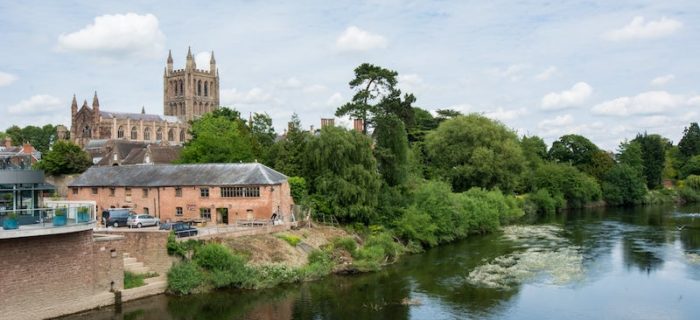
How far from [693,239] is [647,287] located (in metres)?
22.5

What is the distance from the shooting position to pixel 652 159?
372ft

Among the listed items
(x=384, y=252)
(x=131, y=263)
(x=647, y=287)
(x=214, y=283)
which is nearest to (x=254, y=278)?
(x=214, y=283)

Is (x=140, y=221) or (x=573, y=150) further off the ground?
(x=573, y=150)

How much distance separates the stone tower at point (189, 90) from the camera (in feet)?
509

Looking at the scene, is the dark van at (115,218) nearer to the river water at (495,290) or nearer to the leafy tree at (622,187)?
the river water at (495,290)

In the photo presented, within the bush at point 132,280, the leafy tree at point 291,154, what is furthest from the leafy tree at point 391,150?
the bush at point 132,280

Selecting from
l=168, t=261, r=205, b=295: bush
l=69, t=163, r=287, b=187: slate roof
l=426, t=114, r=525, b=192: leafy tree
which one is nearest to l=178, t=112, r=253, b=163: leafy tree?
l=69, t=163, r=287, b=187: slate roof

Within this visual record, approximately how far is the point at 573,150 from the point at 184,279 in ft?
297

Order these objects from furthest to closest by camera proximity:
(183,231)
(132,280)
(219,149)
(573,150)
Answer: (573,150) < (219,149) < (183,231) < (132,280)

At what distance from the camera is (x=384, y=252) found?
43.1 meters

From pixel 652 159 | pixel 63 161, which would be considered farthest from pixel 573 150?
pixel 63 161

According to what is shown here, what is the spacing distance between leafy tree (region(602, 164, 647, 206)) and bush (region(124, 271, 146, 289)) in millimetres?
78455

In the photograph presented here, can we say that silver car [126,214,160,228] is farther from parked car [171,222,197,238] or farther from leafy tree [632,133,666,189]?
leafy tree [632,133,666,189]

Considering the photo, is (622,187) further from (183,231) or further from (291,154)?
(183,231)
